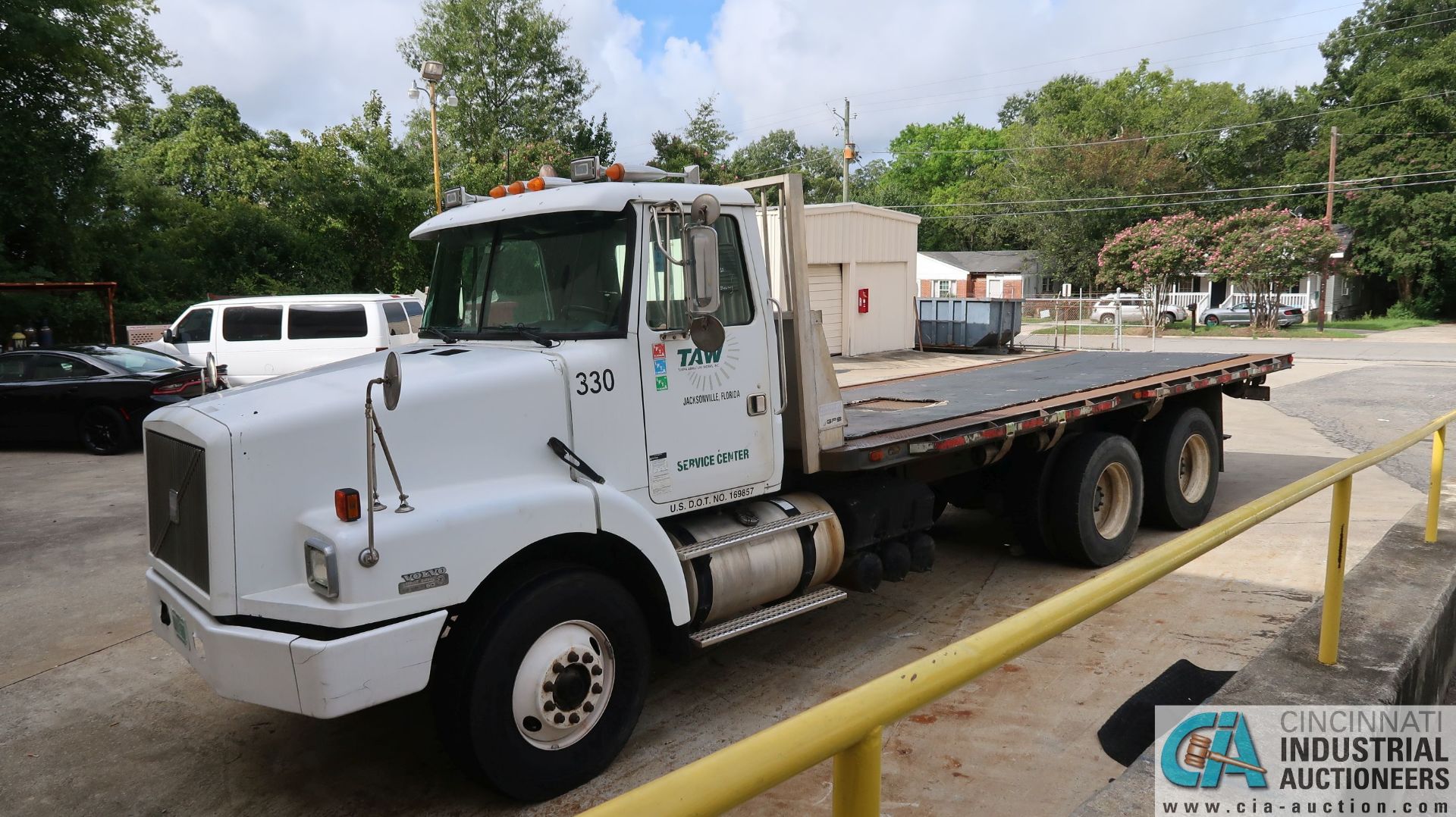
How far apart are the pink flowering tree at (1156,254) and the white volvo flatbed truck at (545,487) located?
33.5 meters

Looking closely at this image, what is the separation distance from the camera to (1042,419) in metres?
6.57

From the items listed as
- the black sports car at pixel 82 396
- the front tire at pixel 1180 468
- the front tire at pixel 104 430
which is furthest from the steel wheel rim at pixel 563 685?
the front tire at pixel 104 430

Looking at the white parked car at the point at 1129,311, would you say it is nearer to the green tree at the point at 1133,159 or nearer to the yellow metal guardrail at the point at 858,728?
the green tree at the point at 1133,159

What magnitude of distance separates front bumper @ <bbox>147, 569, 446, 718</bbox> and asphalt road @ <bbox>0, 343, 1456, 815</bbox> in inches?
31.8

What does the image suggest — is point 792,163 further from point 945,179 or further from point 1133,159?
point 1133,159

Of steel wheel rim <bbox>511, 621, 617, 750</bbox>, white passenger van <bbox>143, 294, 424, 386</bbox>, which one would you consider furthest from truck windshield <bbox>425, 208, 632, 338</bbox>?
white passenger van <bbox>143, 294, 424, 386</bbox>

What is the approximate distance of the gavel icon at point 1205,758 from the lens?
2.95 m

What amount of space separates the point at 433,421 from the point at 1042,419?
13.9 feet

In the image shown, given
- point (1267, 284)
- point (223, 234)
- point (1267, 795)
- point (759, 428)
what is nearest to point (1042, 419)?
point (759, 428)

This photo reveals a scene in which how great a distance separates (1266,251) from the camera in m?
33.8

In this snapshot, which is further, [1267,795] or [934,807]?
[934,807]

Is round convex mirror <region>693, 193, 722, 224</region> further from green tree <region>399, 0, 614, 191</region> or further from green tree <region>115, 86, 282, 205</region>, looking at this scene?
green tree <region>399, 0, 614, 191</region>

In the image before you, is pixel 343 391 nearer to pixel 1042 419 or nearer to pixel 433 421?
pixel 433 421

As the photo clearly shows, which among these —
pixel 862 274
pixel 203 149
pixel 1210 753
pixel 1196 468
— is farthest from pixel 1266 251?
pixel 203 149
